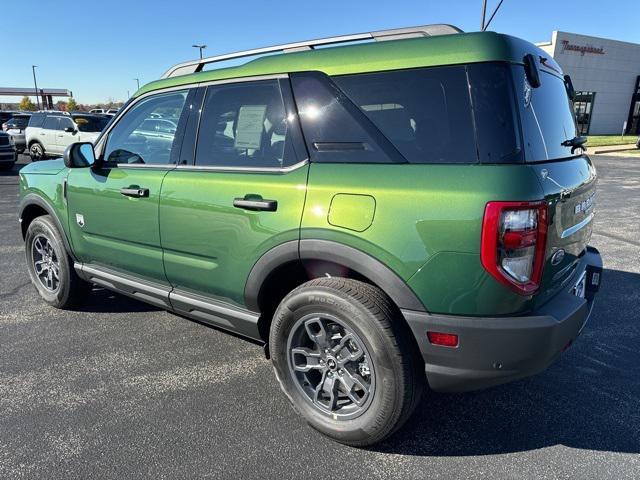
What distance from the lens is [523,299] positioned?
194 centimetres

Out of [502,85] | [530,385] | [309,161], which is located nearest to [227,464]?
[309,161]

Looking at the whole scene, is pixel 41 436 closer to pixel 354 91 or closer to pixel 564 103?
pixel 354 91

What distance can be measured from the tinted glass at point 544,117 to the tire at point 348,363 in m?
0.98

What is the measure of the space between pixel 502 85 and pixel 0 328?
13.4 feet

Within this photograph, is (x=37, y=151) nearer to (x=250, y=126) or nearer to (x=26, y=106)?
(x=250, y=126)

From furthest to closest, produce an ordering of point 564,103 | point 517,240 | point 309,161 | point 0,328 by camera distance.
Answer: point 0,328
point 564,103
point 309,161
point 517,240

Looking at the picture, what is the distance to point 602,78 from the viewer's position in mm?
38938

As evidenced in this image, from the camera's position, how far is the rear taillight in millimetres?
A: 1854

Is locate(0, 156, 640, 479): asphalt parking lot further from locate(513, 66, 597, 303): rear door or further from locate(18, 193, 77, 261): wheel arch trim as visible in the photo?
locate(513, 66, 597, 303): rear door

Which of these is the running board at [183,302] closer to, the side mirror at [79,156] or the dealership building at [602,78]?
the side mirror at [79,156]

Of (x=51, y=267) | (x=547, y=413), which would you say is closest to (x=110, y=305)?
(x=51, y=267)

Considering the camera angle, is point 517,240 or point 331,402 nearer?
point 517,240

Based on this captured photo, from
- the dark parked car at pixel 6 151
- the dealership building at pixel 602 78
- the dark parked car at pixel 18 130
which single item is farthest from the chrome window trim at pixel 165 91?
the dealership building at pixel 602 78

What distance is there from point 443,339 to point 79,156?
2.89m
